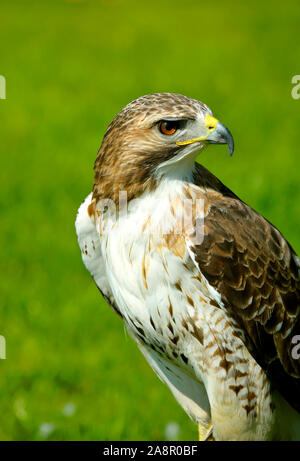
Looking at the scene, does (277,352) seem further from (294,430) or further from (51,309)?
(51,309)

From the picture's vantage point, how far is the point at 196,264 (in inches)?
136

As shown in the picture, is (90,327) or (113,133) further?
(90,327)

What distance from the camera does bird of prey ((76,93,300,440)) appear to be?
348 cm

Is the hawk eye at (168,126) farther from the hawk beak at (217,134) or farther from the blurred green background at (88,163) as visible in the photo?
the blurred green background at (88,163)

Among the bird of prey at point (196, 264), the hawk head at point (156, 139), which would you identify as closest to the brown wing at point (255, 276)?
the bird of prey at point (196, 264)

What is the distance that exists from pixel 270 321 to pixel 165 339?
49 centimetres

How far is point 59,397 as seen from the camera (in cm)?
553

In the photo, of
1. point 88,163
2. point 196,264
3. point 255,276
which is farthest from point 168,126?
point 88,163

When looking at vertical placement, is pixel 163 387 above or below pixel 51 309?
below

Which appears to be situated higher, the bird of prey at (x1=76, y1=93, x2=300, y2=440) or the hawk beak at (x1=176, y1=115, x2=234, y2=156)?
the hawk beak at (x1=176, y1=115, x2=234, y2=156)

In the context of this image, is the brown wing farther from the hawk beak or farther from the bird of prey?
the hawk beak

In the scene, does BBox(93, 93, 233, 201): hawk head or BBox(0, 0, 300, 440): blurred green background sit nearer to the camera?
BBox(93, 93, 233, 201): hawk head

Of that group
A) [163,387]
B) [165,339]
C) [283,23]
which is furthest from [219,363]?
[283,23]

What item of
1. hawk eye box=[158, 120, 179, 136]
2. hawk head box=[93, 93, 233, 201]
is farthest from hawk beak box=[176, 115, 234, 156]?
hawk eye box=[158, 120, 179, 136]
